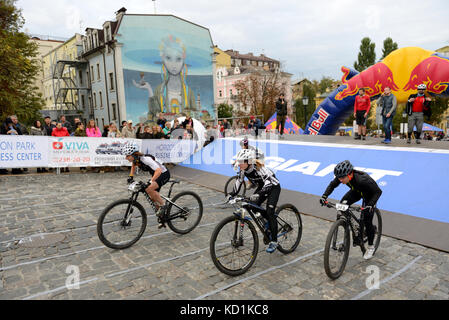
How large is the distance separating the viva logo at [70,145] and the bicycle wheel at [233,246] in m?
11.0

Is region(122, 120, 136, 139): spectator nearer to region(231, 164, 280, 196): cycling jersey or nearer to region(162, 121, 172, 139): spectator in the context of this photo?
region(162, 121, 172, 139): spectator

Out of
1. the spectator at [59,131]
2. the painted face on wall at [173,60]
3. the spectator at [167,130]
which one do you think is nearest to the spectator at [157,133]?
the spectator at [167,130]

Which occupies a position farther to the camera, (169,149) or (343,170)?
(169,149)

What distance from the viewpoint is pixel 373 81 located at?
15773 mm

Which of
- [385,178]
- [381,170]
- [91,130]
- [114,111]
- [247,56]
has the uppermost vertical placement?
[247,56]

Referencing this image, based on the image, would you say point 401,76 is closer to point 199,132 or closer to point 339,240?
point 199,132

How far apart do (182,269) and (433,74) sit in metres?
14.2

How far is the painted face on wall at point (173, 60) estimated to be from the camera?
35.6 metres

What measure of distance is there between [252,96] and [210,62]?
14603mm

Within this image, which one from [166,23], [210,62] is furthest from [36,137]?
[210,62]

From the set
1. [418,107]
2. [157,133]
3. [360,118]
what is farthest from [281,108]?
[157,133]

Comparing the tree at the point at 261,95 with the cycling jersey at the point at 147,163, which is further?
the tree at the point at 261,95

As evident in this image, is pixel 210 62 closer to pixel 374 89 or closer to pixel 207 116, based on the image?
pixel 207 116

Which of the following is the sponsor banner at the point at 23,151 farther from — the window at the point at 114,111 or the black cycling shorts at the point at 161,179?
the window at the point at 114,111
